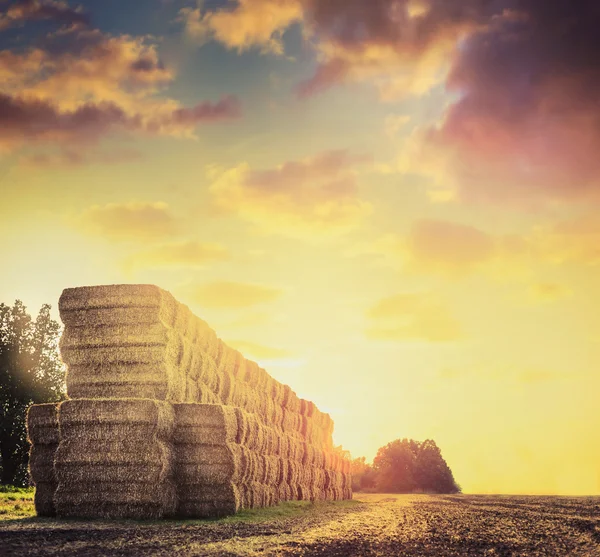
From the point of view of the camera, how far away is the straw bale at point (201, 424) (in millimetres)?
14266

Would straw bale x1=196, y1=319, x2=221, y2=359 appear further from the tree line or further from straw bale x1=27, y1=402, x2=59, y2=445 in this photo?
the tree line

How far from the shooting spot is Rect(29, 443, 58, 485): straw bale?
14305mm

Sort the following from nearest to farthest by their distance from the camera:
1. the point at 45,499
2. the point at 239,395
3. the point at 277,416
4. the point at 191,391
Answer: the point at 45,499 < the point at 191,391 < the point at 239,395 < the point at 277,416

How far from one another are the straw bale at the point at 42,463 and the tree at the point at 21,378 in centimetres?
2529

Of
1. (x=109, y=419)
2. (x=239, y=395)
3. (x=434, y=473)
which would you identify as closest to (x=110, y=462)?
(x=109, y=419)

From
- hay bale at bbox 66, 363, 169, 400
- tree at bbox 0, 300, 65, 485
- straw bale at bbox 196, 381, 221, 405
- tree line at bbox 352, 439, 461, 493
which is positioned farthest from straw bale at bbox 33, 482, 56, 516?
tree line at bbox 352, 439, 461, 493

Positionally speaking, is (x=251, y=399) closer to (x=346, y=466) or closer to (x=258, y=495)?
Answer: (x=258, y=495)

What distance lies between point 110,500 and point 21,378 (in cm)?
2978

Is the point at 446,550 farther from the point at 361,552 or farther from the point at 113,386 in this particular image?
the point at 113,386

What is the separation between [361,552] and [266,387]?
1745 cm

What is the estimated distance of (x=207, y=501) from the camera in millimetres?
14070

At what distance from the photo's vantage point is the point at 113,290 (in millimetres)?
15523

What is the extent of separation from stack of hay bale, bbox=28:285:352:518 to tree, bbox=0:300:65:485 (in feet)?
72.9

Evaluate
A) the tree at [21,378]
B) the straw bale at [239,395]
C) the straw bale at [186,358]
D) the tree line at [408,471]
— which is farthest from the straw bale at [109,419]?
the tree line at [408,471]
